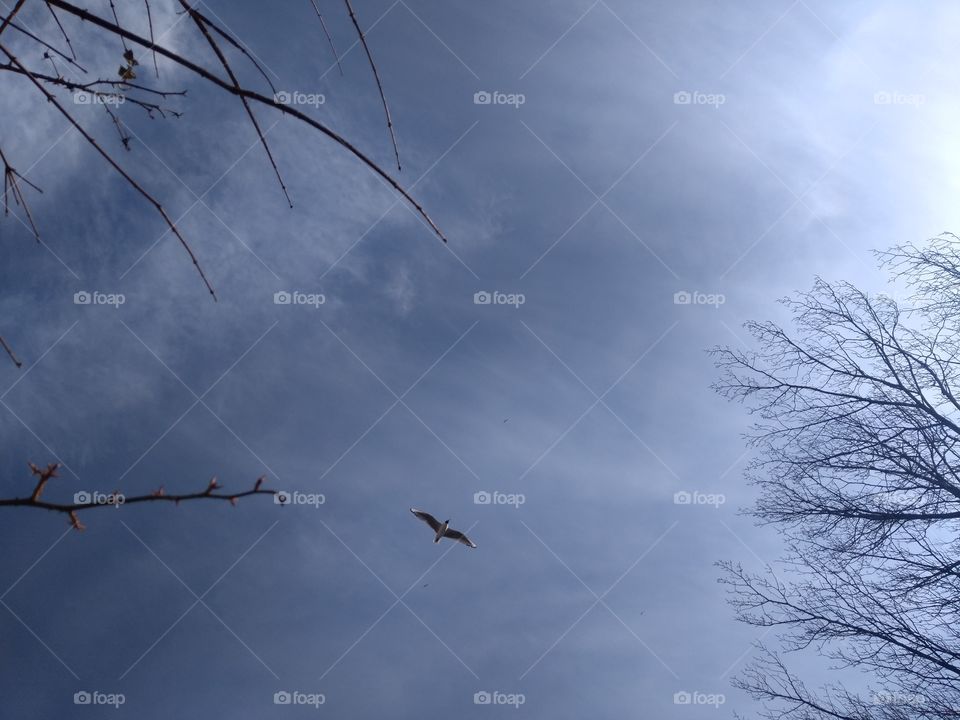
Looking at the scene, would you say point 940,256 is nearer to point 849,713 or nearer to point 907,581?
point 907,581

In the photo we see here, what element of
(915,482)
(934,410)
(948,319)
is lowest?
(915,482)

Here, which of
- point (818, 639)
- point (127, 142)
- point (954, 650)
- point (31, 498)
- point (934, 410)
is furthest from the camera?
point (818, 639)

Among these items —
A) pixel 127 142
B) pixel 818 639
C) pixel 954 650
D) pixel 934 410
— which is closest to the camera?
pixel 127 142

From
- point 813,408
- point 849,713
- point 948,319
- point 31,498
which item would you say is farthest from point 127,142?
point 849,713

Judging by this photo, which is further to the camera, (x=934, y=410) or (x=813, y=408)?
(x=813, y=408)

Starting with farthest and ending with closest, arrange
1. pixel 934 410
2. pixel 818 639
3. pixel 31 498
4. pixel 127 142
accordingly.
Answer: pixel 818 639
pixel 934 410
pixel 127 142
pixel 31 498

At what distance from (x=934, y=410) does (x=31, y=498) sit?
604cm

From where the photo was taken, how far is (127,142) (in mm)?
1756

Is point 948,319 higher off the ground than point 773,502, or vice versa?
point 948,319

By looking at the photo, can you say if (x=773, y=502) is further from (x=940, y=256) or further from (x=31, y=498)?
(x=31, y=498)

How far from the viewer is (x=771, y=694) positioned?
5895 mm

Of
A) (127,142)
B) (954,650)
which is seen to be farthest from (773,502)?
(127,142)

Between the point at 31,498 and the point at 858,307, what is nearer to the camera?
the point at 31,498

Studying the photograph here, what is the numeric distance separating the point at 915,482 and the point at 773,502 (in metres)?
1.15
